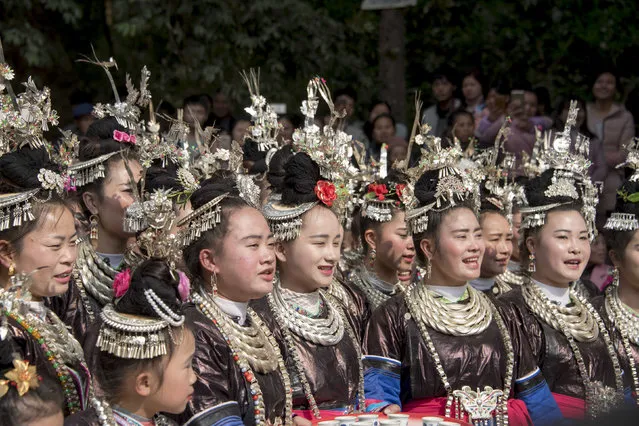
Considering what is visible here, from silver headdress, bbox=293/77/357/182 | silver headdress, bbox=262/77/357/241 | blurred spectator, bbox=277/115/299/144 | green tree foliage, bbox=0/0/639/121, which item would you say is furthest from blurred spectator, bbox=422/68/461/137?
silver headdress, bbox=262/77/357/241

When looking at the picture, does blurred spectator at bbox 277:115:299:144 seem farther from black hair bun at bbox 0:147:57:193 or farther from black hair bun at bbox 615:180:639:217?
black hair bun at bbox 0:147:57:193

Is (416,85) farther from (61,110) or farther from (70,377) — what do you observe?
(70,377)

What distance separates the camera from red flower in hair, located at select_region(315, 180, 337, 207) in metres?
4.80

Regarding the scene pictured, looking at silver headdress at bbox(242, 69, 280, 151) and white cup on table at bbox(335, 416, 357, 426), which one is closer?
white cup on table at bbox(335, 416, 357, 426)

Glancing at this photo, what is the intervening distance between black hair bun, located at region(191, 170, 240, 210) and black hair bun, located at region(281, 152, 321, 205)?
1.32 feet

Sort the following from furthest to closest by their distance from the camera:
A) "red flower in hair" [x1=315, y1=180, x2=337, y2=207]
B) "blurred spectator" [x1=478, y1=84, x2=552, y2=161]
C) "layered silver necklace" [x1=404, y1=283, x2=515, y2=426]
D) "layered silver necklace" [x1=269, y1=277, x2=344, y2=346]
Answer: "blurred spectator" [x1=478, y1=84, x2=552, y2=161] < "layered silver necklace" [x1=404, y1=283, x2=515, y2=426] < "red flower in hair" [x1=315, y1=180, x2=337, y2=207] < "layered silver necklace" [x1=269, y1=277, x2=344, y2=346]

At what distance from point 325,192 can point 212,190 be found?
62cm

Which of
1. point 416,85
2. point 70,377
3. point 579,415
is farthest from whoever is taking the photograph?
point 416,85

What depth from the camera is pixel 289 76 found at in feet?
36.6

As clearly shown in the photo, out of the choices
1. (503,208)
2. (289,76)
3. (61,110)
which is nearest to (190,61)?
(289,76)

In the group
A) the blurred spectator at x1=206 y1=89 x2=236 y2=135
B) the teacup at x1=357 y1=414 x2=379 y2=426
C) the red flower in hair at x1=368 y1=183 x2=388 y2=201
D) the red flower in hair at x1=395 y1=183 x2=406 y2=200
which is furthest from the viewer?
the blurred spectator at x1=206 y1=89 x2=236 y2=135

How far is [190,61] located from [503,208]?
201 inches

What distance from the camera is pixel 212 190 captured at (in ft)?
14.4

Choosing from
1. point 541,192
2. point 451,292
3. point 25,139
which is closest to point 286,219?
point 451,292
